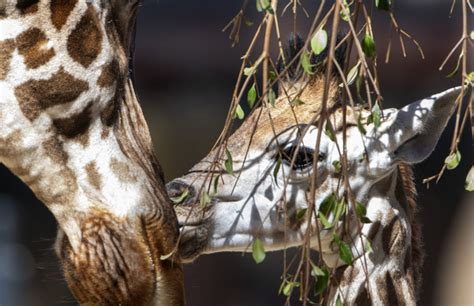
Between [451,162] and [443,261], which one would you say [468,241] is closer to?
[443,261]

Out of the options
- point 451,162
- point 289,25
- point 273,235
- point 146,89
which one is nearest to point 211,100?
point 146,89

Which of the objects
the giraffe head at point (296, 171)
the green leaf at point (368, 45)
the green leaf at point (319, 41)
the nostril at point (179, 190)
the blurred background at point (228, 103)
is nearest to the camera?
the green leaf at point (319, 41)

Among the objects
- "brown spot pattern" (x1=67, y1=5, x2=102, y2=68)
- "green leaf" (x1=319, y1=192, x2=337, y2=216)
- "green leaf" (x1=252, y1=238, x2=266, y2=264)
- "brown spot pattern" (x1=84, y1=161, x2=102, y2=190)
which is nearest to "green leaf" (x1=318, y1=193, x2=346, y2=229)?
"green leaf" (x1=319, y1=192, x2=337, y2=216)

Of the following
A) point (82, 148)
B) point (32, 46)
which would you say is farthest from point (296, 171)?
point (32, 46)

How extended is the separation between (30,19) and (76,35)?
0.10 metres

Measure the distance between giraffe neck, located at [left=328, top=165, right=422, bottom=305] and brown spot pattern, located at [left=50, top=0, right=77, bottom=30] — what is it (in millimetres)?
1199

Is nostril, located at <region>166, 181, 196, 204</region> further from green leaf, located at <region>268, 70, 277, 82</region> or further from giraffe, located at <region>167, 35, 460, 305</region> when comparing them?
green leaf, located at <region>268, 70, 277, 82</region>

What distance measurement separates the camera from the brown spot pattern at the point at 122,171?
2.12 metres

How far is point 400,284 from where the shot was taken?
3006 millimetres

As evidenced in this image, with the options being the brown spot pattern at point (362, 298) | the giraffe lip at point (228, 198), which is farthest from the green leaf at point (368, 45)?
the brown spot pattern at point (362, 298)

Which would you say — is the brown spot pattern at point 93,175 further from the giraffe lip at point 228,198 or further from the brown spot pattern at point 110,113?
the giraffe lip at point 228,198

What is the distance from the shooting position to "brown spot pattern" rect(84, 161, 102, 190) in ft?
6.88

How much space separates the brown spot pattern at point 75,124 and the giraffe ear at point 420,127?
112 centimetres

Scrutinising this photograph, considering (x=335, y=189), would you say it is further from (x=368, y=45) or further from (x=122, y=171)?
(x=122, y=171)
